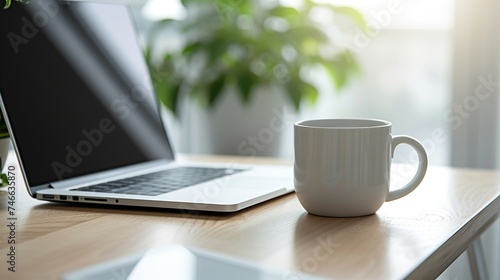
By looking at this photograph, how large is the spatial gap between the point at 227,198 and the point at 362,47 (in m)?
1.47

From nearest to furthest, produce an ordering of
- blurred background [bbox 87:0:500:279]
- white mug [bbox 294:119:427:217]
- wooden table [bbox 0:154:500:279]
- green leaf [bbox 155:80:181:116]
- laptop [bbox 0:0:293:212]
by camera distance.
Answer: wooden table [bbox 0:154:500:279], white mug [bbox 294:119:427:217], laptop [bbox 0:0:293:212], blurred background [bbox 87:0:500:279], green leaf [bbox 155:80:181:116]

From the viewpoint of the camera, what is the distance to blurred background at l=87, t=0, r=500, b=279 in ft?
6.79

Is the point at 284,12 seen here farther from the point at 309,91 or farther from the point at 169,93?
the point at 169,93

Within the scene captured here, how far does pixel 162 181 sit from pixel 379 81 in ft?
4.57

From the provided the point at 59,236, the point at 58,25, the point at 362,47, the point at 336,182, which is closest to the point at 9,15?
the point at 58,25

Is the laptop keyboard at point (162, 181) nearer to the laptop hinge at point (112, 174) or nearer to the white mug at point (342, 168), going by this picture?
the laptop hinge at point (112, 174)

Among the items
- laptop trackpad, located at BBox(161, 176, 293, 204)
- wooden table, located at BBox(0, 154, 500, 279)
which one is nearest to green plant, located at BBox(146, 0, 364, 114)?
laptop trackpad, located at BBox(161, 176, 293, 204)

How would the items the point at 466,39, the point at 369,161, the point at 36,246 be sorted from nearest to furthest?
the point at 36,246, the point at 369,161, the point at 466,39

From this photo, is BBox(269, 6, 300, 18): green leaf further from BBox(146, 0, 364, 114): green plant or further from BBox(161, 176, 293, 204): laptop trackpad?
BBox(161, 176, 293, 204): laptop trackpad

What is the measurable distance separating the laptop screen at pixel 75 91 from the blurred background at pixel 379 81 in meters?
0.91

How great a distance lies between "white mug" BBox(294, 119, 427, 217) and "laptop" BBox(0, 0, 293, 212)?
0.09 meters

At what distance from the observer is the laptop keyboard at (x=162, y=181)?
93cm

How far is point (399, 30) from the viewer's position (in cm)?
220

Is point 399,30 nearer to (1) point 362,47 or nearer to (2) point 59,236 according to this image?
(1) point 362,47
